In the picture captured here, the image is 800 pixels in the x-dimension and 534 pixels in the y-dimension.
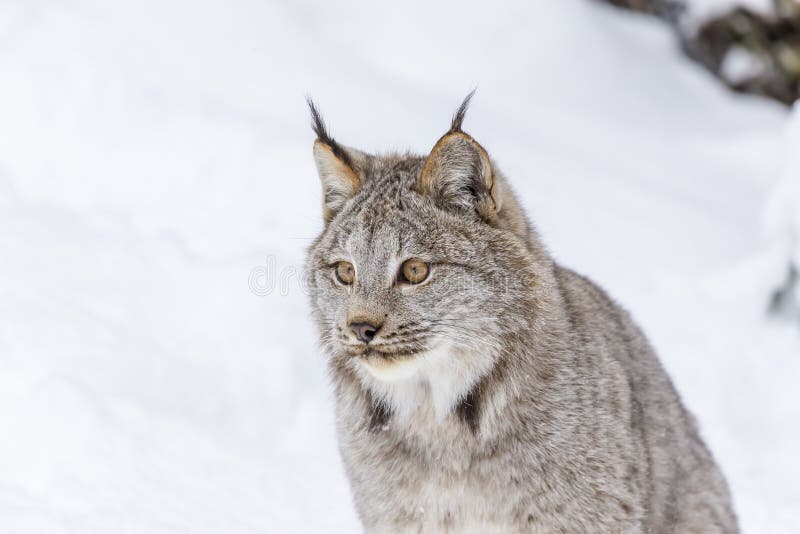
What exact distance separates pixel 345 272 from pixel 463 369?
2.11ft

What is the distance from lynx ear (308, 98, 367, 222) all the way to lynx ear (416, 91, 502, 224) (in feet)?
1.24

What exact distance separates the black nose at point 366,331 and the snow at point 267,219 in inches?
70.2

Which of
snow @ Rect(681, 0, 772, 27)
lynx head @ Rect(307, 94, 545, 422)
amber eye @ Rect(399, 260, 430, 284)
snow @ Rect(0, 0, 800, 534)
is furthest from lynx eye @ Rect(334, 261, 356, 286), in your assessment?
snow @ Rect(681, 0, 772, 27)

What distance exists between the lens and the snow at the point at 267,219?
5680 mm

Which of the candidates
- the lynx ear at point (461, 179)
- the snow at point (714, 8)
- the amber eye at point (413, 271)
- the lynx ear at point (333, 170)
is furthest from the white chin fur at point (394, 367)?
the snow at point (714, 8)

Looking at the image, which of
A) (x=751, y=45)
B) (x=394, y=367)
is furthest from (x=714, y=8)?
(x=394, y=367)

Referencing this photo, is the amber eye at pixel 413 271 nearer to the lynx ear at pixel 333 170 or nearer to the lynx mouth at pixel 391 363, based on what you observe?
the lynx mouth at pixel 391 363

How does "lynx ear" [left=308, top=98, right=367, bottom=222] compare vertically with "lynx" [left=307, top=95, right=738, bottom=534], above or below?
above

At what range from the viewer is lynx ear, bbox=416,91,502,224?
3.99 m

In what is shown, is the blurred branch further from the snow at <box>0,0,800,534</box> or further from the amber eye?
the amber eye

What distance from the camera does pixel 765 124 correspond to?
1234 centimetres

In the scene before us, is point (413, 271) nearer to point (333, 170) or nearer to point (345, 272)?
point (345, 272)

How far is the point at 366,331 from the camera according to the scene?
Answer: 12.7 ft

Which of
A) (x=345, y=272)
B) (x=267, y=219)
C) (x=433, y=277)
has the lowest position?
(x=345, y=272)
